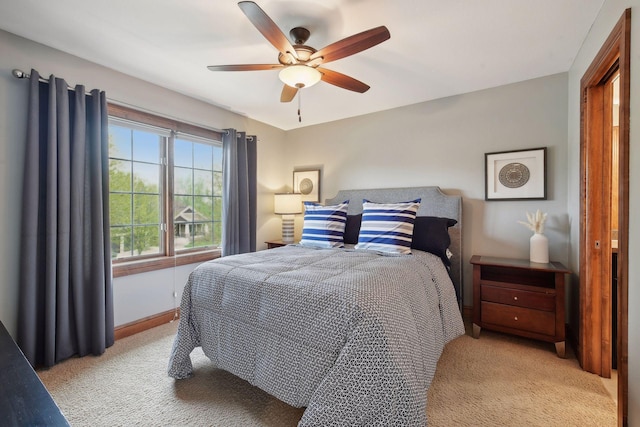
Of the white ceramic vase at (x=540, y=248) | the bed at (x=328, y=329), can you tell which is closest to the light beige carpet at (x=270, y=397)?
the bed at (x=328, y=329)

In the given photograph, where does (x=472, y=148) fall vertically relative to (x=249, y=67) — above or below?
below

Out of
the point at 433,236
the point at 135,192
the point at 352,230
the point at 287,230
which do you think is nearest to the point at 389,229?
the point at 433,236

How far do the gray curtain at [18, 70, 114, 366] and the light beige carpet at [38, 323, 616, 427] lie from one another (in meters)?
0.27

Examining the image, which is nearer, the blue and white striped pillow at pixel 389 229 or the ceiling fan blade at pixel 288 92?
the ceiling fan blade at pixel 288 92

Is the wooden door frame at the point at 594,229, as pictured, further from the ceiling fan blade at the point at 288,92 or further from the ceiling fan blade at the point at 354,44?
the ceiling fan blade at the point at 288,92

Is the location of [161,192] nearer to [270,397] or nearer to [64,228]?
[64,228]

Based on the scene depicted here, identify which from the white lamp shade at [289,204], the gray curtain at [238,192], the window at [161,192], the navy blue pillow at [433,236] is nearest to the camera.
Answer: the navy blue pillow at [433,236]

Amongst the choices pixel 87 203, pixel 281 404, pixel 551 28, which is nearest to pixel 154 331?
pixel 87 203

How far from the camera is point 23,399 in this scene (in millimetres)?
661

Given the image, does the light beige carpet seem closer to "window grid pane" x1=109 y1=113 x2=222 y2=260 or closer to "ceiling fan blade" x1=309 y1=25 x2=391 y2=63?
"window grid pane" x1=109 y1=113 x2=222 y2=260

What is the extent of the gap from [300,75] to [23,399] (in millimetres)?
1976

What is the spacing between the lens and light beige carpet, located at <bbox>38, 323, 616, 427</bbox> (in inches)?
A: 63.2

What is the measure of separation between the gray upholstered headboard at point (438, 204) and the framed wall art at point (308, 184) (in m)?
0.80

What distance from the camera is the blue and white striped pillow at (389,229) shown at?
2.52m
